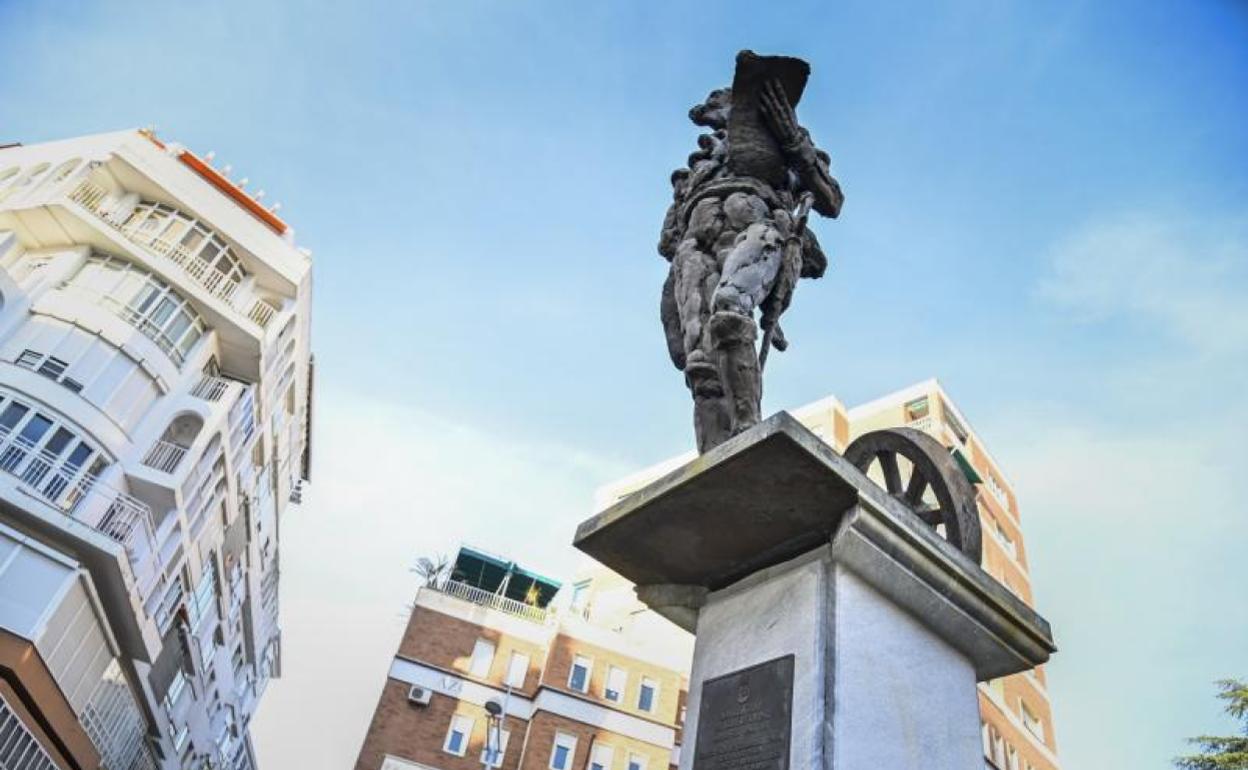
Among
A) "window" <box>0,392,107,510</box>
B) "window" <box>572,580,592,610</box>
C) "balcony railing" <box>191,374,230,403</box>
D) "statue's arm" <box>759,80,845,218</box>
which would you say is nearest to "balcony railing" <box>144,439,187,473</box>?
"window" <box>0,392,107,510</box>

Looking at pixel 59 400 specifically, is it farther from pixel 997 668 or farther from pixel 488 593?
pixel 997 668

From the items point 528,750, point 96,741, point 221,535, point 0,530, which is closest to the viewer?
point 0,530

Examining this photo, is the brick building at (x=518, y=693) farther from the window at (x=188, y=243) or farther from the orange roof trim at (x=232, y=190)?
the orange roof trim at (x=232, y=190)

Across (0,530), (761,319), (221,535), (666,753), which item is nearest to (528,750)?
(666,753)

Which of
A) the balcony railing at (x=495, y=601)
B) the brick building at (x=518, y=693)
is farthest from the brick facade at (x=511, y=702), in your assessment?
the balcony railing at (x=495, y=601)

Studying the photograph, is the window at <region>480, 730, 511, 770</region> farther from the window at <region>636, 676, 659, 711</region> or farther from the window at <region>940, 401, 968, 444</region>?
the window at <region>940, 401, 968, 444</region>

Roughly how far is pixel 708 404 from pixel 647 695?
33.8 metres

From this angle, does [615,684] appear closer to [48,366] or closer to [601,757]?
[601,757]

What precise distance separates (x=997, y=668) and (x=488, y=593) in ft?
116

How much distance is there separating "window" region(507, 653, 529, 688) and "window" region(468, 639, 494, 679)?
927mm

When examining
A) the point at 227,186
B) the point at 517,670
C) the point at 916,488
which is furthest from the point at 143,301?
the point at 916,488

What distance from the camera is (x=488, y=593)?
36.8m

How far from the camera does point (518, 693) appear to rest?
34.0m

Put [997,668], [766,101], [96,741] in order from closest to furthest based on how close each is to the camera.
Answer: [997,668]
[766,101]
[96,741]
